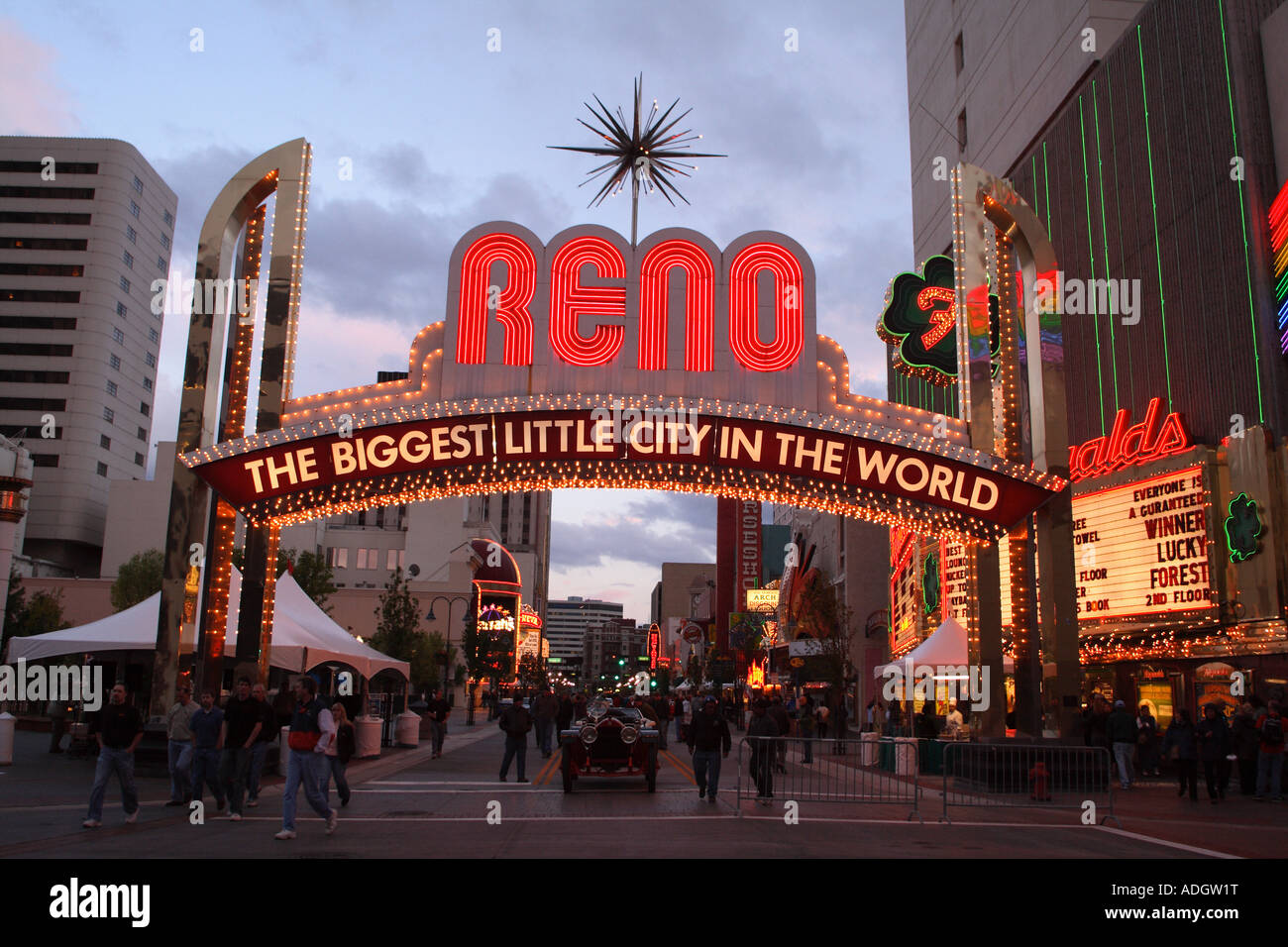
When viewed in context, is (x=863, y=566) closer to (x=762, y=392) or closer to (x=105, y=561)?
(x=762, y=392)

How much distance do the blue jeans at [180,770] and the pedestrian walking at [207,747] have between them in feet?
3.98

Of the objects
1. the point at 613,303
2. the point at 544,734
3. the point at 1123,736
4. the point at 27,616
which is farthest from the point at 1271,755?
the point at 27,616

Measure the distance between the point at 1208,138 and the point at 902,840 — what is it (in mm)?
20466

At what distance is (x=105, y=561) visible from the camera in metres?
87.9

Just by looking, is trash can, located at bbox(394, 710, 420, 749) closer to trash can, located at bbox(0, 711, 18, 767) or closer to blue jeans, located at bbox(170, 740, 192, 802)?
trash can, located at bbox(0, 711, 18, 767)

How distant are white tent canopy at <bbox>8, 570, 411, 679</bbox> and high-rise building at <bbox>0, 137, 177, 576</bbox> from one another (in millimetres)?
76837

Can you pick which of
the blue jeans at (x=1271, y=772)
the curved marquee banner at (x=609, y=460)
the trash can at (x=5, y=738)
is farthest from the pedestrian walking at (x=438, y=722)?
the blue jeans at (x=1271, y=772)

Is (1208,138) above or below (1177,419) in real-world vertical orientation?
above

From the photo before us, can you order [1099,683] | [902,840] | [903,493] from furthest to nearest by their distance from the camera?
[1099,683], [903,493], [902,840]

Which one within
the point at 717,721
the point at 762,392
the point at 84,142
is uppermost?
the point at 84,142

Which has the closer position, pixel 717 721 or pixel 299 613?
pixel 717 721

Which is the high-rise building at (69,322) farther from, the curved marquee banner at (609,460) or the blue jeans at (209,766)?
the blue jeans at (209,766)

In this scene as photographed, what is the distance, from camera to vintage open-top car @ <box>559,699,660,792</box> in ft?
61.8
